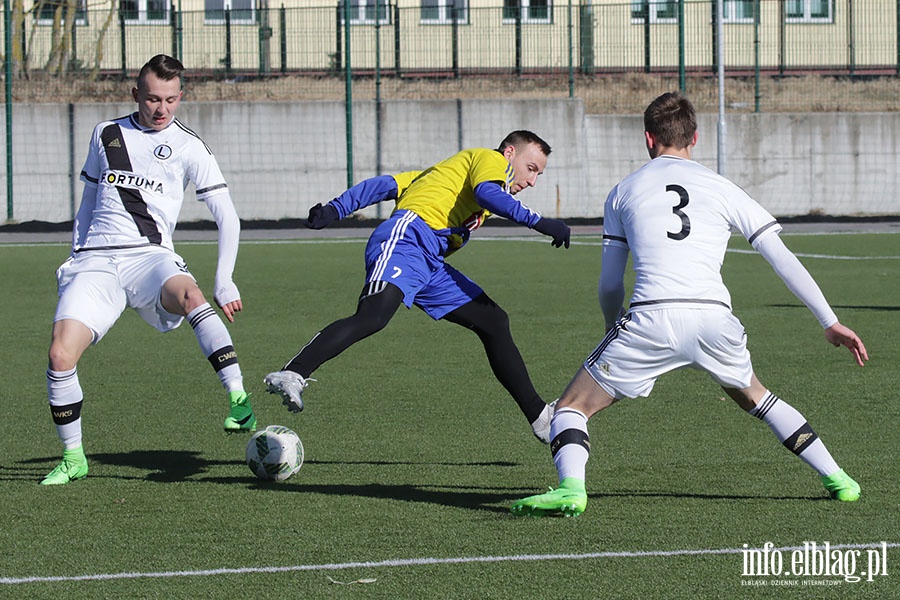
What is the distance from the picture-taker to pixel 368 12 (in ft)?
97.7

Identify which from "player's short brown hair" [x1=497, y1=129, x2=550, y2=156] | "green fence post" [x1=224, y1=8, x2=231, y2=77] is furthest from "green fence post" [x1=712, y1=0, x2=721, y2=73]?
"player's short brown hair" [x1=497, y1=129, x2=550, y2=156]

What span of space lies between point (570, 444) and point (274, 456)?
1.56m

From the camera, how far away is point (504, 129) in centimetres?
2797

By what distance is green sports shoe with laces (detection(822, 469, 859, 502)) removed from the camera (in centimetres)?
566

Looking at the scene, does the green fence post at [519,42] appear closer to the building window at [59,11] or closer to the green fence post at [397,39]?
the green fence post at [397,39]

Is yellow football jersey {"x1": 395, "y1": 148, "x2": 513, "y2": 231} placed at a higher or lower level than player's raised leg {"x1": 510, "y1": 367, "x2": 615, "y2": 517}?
higher

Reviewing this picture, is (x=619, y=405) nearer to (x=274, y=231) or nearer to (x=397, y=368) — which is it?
(x=397, y=368)

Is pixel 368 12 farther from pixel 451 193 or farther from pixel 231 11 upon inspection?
pixel 451 193

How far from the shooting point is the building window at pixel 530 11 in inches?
1192

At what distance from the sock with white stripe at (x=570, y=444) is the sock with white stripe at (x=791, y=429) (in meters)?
0.72

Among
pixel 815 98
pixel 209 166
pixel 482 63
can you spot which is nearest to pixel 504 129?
pixel 482 63

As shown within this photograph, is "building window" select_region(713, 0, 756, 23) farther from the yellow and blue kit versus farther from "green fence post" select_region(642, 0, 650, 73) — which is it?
the yellow and blue kit

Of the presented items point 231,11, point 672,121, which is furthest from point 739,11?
point 672,121
